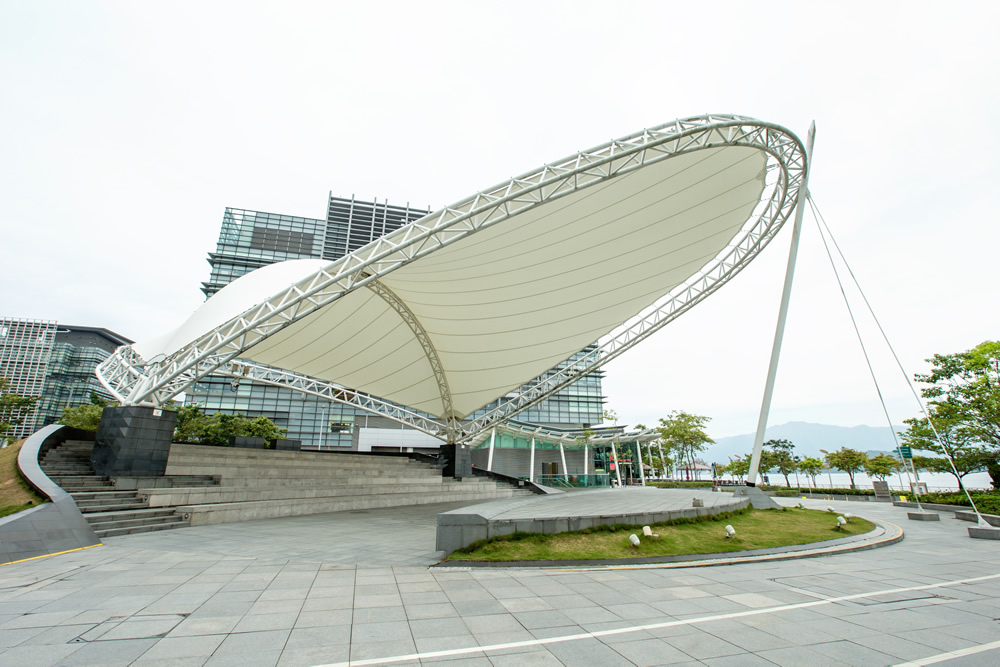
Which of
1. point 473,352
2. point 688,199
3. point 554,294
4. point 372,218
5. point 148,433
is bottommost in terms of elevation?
point 148,433

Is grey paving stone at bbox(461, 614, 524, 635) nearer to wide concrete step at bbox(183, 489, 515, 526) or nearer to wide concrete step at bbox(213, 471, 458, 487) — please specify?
wide concrete step at bbox(183, 489, 515, 526)

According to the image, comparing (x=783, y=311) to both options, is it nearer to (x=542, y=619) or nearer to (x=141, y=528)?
(x=542, y=619)

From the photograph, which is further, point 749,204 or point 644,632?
point 749,204

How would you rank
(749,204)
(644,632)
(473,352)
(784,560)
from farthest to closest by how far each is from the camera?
(473,352) < (749,204) < (784,560) < (644,632)

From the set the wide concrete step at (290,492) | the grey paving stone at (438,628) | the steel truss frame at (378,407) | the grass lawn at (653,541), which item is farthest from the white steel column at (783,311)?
the steel truss frame at (378,407)

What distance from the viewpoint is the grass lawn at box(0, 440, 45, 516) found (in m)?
10.0

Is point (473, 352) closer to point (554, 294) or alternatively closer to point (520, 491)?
point (554, 294)

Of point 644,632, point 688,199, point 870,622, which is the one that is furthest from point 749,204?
point 644,632

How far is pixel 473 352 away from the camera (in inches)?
1009

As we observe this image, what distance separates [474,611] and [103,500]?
47.6 ft

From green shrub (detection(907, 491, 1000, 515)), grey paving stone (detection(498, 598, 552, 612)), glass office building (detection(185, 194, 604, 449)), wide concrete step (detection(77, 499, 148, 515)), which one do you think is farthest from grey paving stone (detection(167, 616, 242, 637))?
glass office building (detection(185, 194, 604, 449))

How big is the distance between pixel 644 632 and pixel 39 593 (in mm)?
8435

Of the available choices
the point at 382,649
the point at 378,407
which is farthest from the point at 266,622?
the point at 378,407

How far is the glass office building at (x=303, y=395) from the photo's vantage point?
5750 cm
